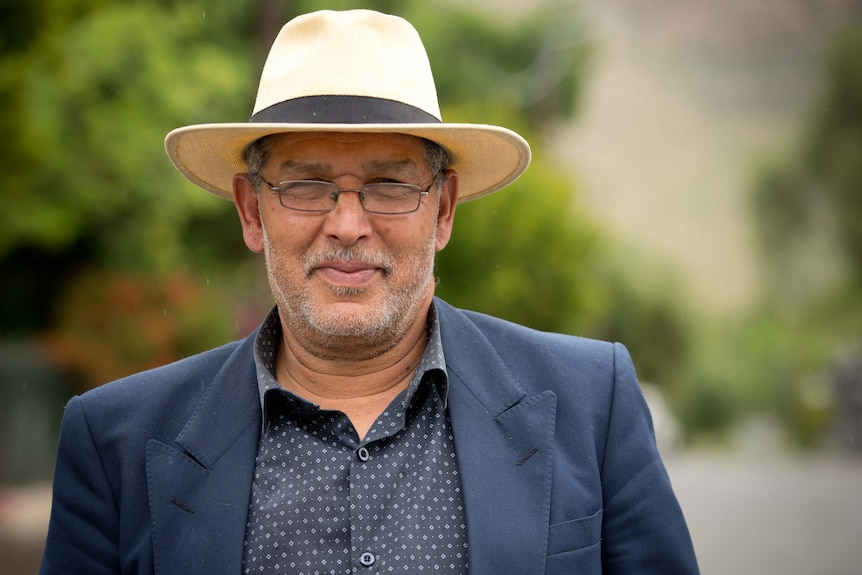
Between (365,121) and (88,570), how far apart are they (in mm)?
1303

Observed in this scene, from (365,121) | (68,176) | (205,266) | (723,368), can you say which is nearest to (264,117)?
(365,121)

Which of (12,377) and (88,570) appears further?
(12,377)

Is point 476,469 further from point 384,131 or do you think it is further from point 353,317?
point 384,131

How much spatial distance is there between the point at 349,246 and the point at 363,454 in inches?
20.0

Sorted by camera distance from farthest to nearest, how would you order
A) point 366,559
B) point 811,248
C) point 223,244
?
point 811,248
point 223,244
point 366,559

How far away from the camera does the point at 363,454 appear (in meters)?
3.08

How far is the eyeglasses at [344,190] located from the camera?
314cm

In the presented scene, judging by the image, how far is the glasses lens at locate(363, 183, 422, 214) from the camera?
314 centimetres

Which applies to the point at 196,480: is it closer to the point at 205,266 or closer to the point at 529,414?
the point at 529,414

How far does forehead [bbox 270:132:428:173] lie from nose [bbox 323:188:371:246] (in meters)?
0.09

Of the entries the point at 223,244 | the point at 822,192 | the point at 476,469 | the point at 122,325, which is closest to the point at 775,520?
the point at 122,325

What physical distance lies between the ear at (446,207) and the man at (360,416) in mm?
69

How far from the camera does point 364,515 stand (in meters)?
2.98

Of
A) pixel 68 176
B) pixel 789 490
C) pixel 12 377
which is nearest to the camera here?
pixel 68 176
